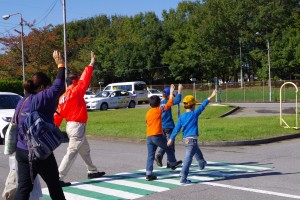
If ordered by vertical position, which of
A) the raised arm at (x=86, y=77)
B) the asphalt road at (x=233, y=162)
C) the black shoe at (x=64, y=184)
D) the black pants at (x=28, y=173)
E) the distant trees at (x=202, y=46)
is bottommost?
the asphalt road at (x=233, y=162)

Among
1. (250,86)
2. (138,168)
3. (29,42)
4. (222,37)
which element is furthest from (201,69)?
(138,168)

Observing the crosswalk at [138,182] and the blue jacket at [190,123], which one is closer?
the crosswalk at [138,182]

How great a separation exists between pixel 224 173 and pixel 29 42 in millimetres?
43647

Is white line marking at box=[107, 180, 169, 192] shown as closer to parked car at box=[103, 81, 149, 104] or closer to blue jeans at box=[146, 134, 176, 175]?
blue jeans at box=[146, 134, 176, 175]

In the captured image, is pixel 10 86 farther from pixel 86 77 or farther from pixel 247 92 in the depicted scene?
pixel 86 77

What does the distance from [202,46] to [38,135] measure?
61926 mm

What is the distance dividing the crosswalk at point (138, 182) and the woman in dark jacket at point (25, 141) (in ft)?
6.17

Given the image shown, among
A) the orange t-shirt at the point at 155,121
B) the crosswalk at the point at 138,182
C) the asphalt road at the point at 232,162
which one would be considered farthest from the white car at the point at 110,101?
the orange t-shirt at the point at 155,121

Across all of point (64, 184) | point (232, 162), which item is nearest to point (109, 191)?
point (64, 184)

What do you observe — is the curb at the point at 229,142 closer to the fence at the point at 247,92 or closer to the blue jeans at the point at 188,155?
the blue jeans at the point at 188,155

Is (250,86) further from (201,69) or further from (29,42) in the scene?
(29,42)

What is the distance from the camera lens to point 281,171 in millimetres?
9055

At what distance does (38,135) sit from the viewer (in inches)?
199

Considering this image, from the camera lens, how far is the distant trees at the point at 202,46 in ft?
196
